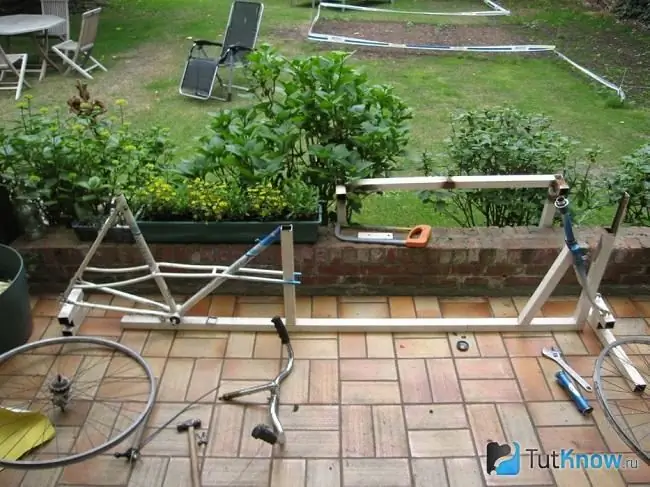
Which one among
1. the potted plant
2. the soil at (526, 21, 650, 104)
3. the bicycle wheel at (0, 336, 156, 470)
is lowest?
the soil at (526, 21, 650, 104)

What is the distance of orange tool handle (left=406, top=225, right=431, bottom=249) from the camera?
8.60ft

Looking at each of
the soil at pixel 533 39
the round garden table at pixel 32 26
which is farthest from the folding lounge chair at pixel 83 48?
the soil at pixel 533 39

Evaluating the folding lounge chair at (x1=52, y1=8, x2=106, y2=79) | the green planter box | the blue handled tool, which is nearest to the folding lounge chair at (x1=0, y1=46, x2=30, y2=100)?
the folding lounge chair at (x1=52, y1=8, x2=106, y2=79)

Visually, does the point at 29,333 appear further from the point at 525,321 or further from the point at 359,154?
the point at 525,321

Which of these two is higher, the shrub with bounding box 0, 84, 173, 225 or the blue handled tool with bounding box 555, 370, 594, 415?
the shrub with bounding box 0, 84, 173, 225

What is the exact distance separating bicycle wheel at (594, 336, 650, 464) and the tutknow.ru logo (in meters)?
0.08

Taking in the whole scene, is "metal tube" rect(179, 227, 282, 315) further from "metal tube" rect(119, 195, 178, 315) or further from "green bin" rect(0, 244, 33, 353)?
"green bin" rect(0, 244, 33, 353)

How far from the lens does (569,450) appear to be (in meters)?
2.04

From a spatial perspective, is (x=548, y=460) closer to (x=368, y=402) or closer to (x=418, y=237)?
(x=368, y=402)

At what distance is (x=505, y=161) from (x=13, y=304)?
2.29m

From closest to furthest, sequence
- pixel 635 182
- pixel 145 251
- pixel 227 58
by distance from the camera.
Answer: pixel 145 251 < pixel 635 182 < pixel 227 58

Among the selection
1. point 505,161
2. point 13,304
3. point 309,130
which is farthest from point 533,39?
point 13,304

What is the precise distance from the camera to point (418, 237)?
2.66m

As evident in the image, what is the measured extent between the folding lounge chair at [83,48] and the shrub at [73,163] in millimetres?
4158
